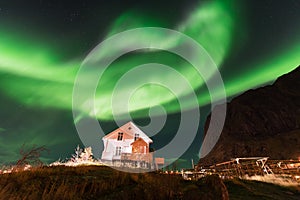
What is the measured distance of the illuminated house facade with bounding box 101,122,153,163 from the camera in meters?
31.2

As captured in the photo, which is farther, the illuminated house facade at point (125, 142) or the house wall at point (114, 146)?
the house wall at point (114, 146)

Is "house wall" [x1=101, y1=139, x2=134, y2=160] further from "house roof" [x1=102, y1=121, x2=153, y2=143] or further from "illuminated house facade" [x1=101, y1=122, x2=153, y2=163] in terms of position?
"house roof" [x1=102, y1=121, x2=153, y2=143]

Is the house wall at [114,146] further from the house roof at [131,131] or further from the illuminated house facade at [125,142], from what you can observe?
the house roof at [131,131]

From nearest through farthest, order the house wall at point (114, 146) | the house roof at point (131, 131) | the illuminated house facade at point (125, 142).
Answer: the illuminated house facade at point (125, 142), the house wall at point (114, 146), the house roof at point (131, 131)

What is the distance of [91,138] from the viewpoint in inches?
1626

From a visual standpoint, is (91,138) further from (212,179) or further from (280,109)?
(280,109)

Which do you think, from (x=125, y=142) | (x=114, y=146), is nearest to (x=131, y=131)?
(x=125, y=142)

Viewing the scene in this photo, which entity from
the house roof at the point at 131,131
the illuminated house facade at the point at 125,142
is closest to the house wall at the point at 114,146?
the illuminated house facade at the point at 125,142

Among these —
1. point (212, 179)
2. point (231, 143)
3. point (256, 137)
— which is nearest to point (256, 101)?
point (256, 137)

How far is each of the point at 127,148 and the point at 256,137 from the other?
63.8 meters

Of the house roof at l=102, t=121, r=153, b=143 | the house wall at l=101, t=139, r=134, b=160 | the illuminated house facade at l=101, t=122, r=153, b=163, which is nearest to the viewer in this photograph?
the illuminated house facade at l=101, t=122, r=153, b=163

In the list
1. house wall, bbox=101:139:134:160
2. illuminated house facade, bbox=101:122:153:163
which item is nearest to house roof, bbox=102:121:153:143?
illuminated house facade, bbox=101:122:153:163

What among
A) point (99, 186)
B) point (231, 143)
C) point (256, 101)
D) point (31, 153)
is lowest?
point (99, 186)

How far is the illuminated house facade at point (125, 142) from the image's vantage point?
103 feet
